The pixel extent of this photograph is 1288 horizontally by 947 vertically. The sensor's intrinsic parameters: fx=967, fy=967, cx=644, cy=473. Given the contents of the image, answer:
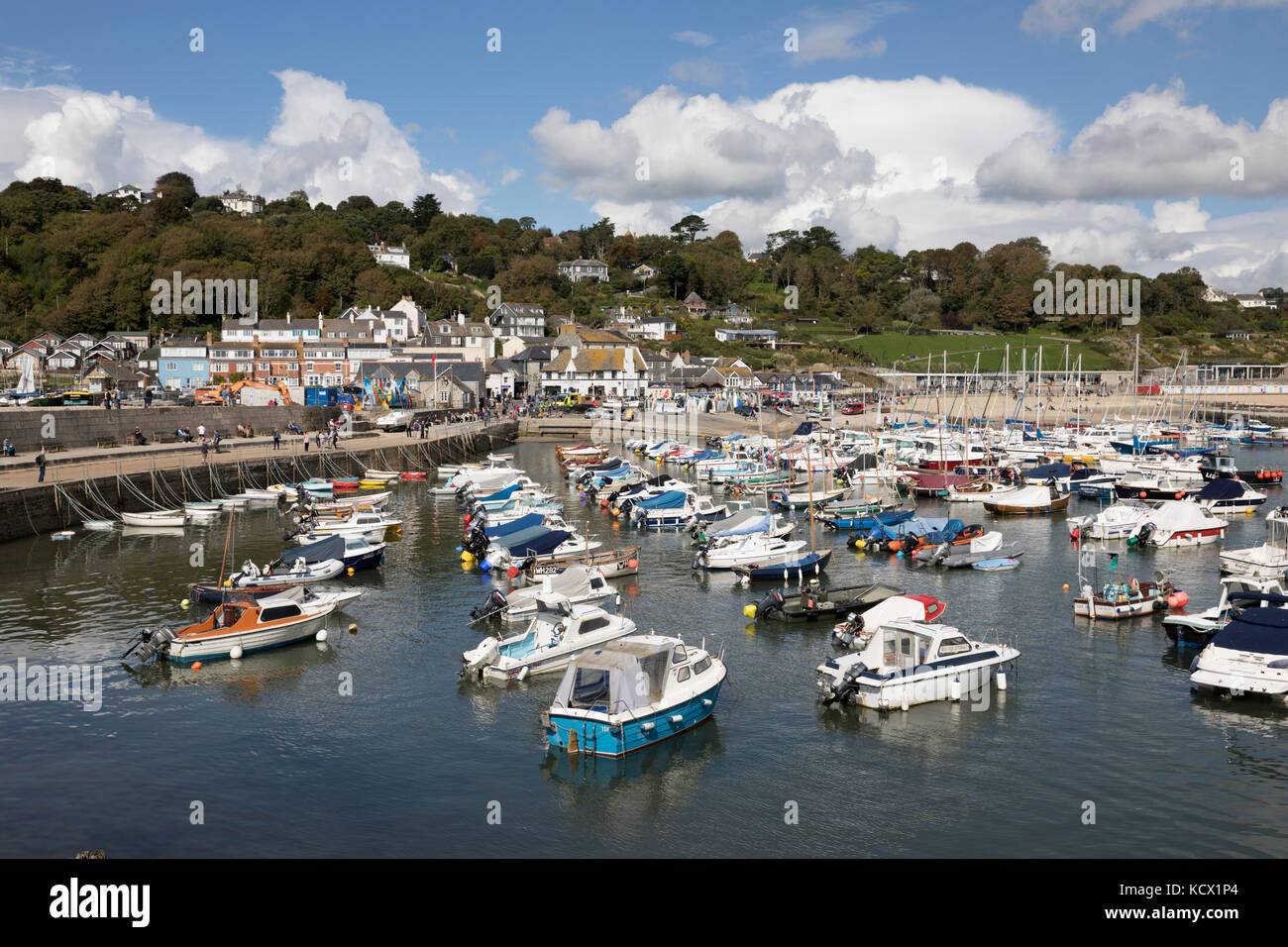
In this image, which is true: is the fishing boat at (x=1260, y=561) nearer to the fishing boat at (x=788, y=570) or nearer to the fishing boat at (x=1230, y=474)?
the fishing boat at (x=788, y=570)

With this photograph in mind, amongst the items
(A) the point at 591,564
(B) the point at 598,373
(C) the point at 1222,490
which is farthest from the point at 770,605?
(B) the point at 598,373

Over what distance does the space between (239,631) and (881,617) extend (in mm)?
17497

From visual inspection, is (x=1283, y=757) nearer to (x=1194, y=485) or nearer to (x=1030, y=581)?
(x=1030, y=581)

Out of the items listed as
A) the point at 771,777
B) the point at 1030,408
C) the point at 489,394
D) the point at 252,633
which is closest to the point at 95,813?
the point at 252,633

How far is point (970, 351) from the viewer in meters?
153

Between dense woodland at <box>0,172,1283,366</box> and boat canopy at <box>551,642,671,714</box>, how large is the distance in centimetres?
12058

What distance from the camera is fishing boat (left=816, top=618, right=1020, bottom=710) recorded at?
22297mm

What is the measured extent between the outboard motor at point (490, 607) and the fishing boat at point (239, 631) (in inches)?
170

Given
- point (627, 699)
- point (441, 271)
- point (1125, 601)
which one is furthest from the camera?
point (441, 271)

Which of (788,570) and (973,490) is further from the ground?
(973,490)

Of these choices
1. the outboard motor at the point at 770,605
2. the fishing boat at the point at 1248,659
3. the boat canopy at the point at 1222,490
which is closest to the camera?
the fishing boat at the point at 1248,659

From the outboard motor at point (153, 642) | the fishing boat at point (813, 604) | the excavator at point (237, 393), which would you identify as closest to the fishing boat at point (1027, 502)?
the fishing boat at point (813, 604)

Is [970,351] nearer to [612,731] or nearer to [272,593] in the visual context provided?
[272,593]

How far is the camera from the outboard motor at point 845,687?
22312 millimetres
